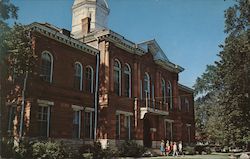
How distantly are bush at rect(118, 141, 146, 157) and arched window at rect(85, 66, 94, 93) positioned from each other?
5.77m

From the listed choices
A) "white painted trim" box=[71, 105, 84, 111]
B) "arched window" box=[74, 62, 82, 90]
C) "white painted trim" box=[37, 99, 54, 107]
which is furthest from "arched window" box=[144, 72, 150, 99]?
"white painted trim" box=[37, 99, 54, 107]

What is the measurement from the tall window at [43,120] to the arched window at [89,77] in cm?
523

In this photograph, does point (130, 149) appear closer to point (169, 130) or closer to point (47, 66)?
point (47, 66)

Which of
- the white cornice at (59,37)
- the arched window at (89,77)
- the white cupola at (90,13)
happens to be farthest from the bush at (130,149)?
the white cupola at (90,13)

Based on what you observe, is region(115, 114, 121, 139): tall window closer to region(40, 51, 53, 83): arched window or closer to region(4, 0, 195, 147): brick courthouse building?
region(4, 0, 195, 147): brick courthouse building

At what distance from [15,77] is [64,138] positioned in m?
6.15

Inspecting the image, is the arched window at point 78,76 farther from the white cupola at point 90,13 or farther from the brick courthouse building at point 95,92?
the white cupola at point 90,13

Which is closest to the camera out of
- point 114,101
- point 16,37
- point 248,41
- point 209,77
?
point 16,37

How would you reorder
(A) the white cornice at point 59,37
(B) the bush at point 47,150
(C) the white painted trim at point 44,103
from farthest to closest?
(A) the white cornice at point 59,37 < (C) the white painted trim at point 44,103 < (B) the bush at point 47,150

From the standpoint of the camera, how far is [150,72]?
115 feet

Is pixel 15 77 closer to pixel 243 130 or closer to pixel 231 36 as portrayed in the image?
pixel 231 36

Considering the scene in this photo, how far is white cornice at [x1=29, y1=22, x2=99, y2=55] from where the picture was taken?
23.8m

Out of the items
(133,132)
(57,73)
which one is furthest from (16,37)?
(133,132)

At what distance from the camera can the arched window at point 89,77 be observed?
28325mm
